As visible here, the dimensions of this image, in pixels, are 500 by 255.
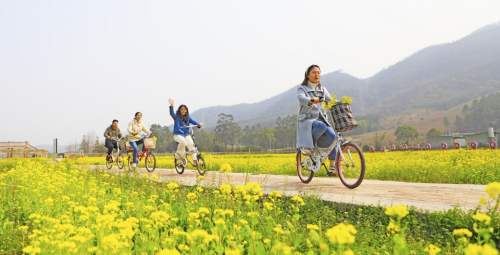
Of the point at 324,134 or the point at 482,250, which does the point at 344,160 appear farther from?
the point at 482,250

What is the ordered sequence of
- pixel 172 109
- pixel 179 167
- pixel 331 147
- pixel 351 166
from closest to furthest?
pixel 351 166 < pixel 331 147 < pixel 172 109 < pixel 179 167

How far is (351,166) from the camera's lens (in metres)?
5.53

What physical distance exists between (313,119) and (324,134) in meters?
0.34

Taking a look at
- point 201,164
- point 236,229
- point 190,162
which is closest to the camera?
point 236,229

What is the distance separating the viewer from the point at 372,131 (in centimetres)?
16088

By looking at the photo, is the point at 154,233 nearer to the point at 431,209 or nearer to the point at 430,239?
the point at 430,239

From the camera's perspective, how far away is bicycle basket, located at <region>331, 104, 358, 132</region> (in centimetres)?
531

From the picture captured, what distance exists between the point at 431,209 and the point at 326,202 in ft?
3.88

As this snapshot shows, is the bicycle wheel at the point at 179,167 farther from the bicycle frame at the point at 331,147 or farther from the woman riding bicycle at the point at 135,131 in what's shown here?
the bicycle frame at the point at 331,147

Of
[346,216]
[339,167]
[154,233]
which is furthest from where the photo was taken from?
[339,167]

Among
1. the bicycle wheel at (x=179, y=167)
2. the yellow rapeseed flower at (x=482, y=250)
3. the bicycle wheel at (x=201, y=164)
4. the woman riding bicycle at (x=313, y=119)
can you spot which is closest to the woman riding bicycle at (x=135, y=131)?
the bicycle wheel at (x=179, y=167)

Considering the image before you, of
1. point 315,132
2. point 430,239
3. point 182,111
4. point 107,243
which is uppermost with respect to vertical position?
point 182,111

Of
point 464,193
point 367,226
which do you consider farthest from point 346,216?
point 464,193

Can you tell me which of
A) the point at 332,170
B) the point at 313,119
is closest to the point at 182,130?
the point at 313,119
